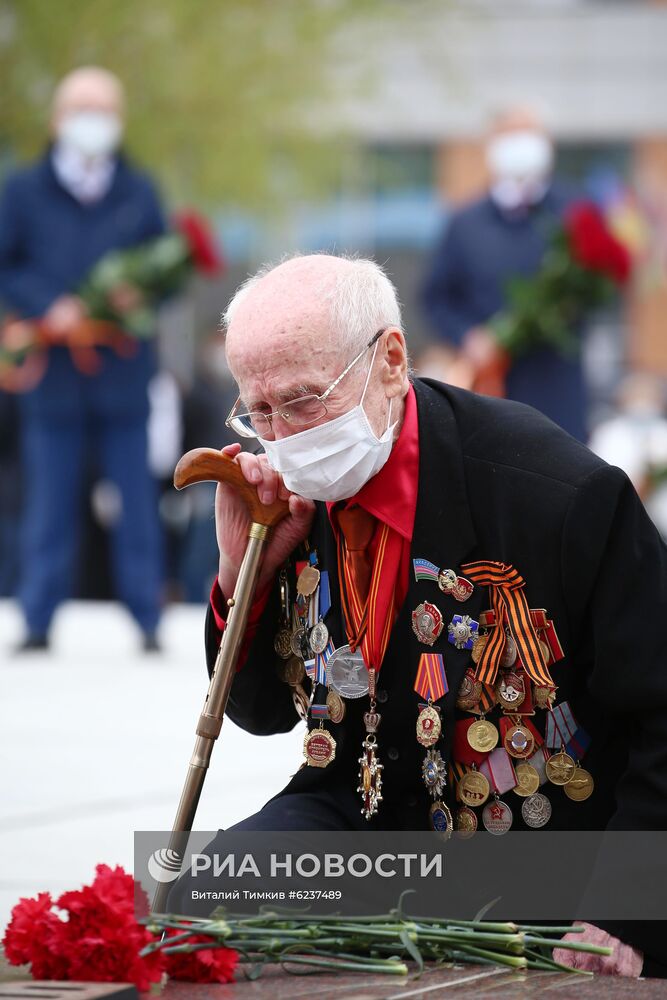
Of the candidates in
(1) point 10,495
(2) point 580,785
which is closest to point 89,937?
(2) point 580,785

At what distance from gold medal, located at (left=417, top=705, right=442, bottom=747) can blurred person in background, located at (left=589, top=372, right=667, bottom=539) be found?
5.84 m

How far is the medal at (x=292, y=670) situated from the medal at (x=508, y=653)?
448mm

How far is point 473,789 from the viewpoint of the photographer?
3.18 metres

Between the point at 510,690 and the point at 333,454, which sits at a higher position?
the point at 333,454

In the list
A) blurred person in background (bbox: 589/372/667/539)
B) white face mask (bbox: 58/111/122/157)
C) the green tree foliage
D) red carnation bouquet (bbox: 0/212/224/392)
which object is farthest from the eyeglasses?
the green tree foliage

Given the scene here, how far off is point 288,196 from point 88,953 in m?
17.2

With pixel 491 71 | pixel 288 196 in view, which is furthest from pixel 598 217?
pixel 491 71

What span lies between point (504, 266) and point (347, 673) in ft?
19.3

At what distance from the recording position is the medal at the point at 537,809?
3172 millimetres

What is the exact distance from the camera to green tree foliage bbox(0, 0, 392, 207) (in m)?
16.2

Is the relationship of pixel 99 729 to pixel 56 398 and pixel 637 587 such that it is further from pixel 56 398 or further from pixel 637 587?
pixel 637 587

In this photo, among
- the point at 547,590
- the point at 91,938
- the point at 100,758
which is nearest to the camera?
the point at 91,938

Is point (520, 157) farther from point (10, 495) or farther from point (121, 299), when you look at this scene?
point (10, 495)

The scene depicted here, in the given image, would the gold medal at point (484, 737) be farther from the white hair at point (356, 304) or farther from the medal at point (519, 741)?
the white hair at point (356, 304)
